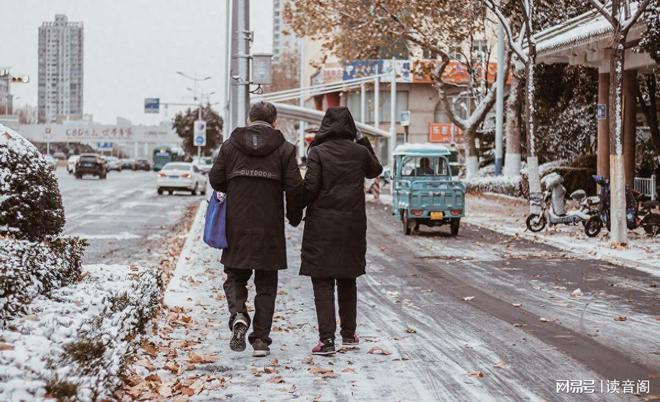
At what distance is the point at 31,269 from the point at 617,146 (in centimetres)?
1305

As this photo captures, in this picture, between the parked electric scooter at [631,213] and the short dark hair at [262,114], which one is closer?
the short dark hair at [262,114]

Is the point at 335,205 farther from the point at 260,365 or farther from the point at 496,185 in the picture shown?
the point at 496,185

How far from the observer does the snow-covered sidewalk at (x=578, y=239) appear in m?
15.7

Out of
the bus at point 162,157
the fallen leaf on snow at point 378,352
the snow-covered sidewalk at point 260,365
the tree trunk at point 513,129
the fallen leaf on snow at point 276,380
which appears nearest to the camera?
the snow-covered sidewalk at point 260,365

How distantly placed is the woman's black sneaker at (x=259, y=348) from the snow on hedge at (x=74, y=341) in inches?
36.5

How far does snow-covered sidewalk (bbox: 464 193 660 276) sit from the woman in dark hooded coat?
25.2 feet

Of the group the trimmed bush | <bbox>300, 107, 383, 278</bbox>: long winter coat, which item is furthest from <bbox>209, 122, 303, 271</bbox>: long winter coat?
the trimmed bush

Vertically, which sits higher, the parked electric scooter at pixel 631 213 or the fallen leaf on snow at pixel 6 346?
the parked electric scooter at pixel 631 213

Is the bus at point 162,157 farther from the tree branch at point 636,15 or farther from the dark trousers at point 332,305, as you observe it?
the dark trousers at point 332,305

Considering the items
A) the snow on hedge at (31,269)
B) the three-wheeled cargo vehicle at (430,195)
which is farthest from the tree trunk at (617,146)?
the snow on hedge at (31,269)

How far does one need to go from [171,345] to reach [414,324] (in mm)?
2446

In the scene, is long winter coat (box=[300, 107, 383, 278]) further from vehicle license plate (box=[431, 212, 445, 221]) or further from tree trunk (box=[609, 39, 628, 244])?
vehicle license plate (box=[431, 212, 445, 221])

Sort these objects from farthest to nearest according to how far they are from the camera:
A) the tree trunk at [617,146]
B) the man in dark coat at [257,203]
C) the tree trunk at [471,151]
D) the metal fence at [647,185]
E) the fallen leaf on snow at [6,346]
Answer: the tree trunk at [471,151] < the metal fence at [647,185] < the tree trunk at [617,146] < the man in dark coat at [257,203] < the fallen leaf on snow at [6,346]

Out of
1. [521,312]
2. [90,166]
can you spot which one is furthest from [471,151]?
[521,312]
